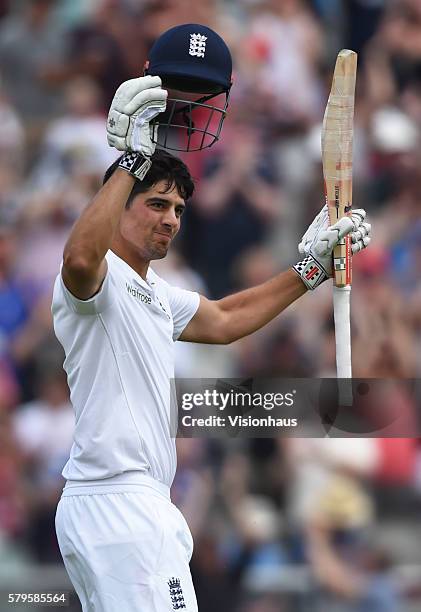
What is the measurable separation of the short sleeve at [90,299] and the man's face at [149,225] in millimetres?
243

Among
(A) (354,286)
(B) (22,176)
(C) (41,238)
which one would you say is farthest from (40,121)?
(A) (354,286)

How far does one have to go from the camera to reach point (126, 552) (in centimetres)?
321

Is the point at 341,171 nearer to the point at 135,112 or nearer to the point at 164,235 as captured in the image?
the point at 164,235

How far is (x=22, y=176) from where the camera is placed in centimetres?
664

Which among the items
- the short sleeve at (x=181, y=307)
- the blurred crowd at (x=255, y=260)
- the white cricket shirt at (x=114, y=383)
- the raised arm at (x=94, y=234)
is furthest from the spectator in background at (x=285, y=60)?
the raised arm at (x=94, y=234)

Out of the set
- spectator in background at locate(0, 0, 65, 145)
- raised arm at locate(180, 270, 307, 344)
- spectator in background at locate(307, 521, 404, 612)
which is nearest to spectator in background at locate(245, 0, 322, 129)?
spectator in background at locate(0, 0, 65, 145)

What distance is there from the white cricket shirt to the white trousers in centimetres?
9

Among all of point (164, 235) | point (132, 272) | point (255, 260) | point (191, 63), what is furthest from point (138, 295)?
point (255, 260)

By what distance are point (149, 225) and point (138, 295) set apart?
0.77 ft

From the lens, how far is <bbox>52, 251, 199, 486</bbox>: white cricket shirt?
129 inches

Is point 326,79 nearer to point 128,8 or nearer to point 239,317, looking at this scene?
point 128,8


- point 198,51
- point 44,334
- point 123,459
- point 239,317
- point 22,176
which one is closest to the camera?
point 123,459

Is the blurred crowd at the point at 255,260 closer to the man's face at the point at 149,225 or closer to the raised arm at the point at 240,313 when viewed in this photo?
the raised arm at the point at 240,313

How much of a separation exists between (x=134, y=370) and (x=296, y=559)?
2.77 meters
